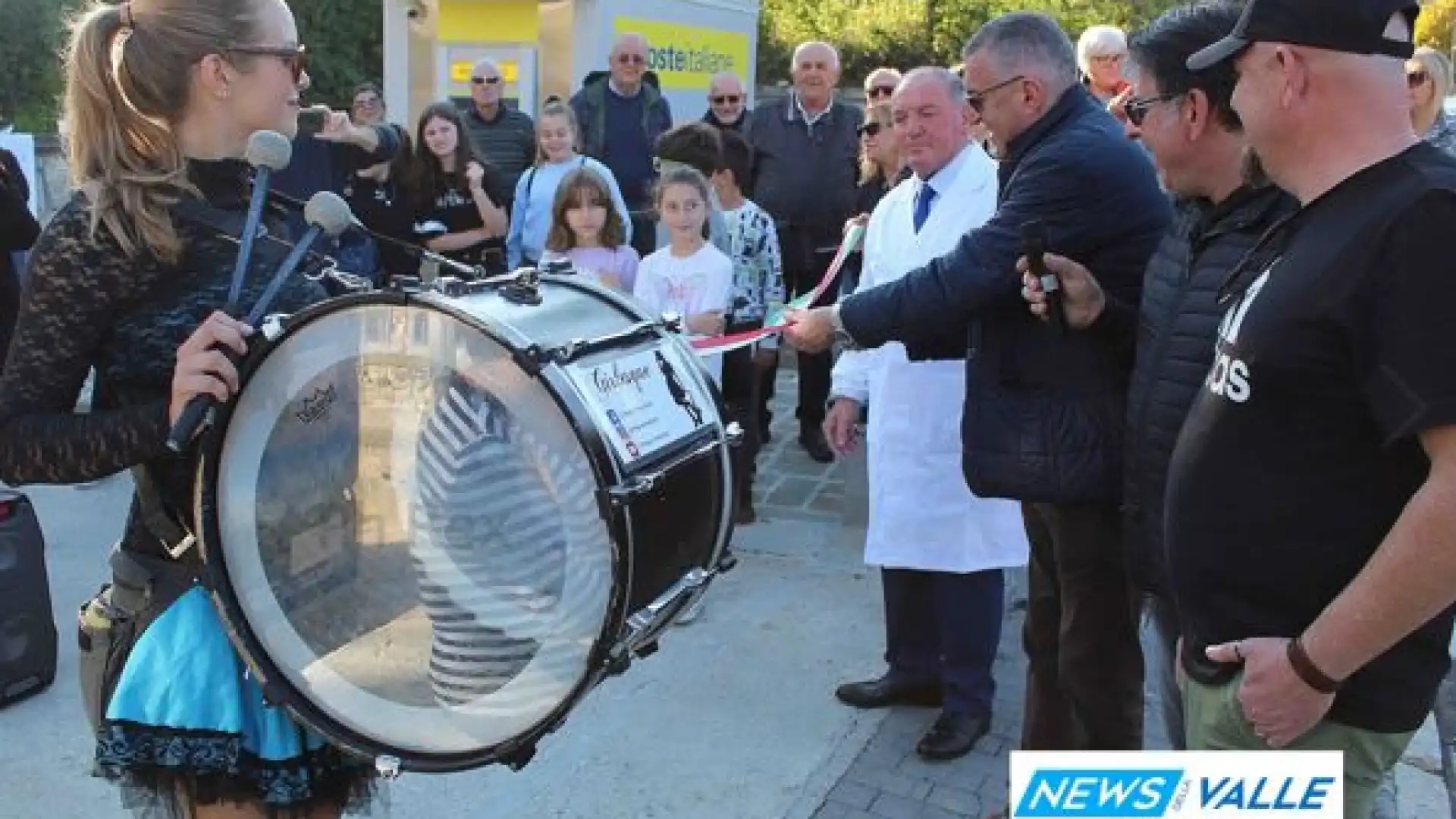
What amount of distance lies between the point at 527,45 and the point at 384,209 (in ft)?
12.5

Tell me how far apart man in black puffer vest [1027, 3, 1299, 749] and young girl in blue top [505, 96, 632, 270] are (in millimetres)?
4081

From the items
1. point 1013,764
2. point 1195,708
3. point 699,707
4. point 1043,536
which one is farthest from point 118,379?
point 699,707

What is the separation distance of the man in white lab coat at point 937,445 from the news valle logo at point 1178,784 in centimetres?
153

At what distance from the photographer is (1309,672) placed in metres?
1.78

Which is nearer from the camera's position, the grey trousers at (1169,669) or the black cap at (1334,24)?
the black cap at (1334,24)

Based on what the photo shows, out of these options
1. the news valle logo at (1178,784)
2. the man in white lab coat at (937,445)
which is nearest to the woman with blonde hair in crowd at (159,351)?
the news valle logo at (1178,784)

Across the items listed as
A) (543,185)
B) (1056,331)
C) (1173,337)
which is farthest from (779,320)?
(543,185)

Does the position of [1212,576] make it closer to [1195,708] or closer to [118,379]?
[1195,708]

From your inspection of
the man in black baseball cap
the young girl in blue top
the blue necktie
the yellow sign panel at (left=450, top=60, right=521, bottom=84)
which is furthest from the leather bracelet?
the yellow sign panel at (left=450, top=60, right=521, bottom=84)

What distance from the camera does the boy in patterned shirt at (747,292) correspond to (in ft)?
18.8

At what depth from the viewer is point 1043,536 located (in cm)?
326

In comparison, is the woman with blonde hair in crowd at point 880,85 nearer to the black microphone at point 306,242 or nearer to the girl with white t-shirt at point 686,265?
the girl with white t-shirt at point 686,265

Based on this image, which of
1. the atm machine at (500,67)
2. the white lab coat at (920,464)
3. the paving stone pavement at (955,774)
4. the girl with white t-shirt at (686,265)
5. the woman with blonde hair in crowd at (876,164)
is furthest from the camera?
→ the atm machine at (500,67)

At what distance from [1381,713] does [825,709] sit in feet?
7.42
